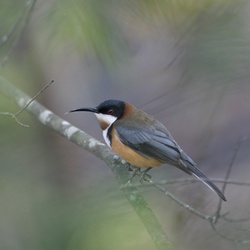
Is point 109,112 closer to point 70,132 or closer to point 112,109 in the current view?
point 112,109

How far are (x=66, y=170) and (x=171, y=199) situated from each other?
52 cm

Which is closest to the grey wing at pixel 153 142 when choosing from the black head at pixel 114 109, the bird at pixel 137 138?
the bird at pixel 137 138

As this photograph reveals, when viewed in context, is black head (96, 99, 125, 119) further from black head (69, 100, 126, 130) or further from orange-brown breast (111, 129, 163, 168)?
orange-brown breast (111, 129, 163, 168)

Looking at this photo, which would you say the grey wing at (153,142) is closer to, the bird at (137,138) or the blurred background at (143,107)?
the bird at (137,138)

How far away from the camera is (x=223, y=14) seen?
1125 mm

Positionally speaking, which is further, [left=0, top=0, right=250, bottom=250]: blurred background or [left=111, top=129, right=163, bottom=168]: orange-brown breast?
[left=111, top=129, right=163, bottom=168]: orange-brown breast

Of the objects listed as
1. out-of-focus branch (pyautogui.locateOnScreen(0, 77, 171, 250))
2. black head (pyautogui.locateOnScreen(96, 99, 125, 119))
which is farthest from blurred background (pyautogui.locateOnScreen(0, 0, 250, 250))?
black head (pyautogui.locateOnScreen(96, 99, 125, 119))

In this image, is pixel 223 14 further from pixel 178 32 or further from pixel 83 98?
pixel 83 98

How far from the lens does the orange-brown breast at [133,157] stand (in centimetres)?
215

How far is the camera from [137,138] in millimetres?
2238

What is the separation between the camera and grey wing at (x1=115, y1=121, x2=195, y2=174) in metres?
2.06

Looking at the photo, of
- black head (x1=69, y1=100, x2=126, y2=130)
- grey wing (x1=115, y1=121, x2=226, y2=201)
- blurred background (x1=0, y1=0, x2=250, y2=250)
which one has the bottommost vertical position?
grey wing (x1=115, y1=121, x2=226, y2=201)

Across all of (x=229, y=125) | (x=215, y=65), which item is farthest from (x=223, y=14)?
(x=229, y=125)

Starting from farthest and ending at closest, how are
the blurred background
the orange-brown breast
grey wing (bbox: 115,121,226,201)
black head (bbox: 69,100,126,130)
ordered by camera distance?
black head (bbox: 69,100,126,130) < the orange-brown breast < grey wing (bbox: 115,121,226,201) < the blurred background
